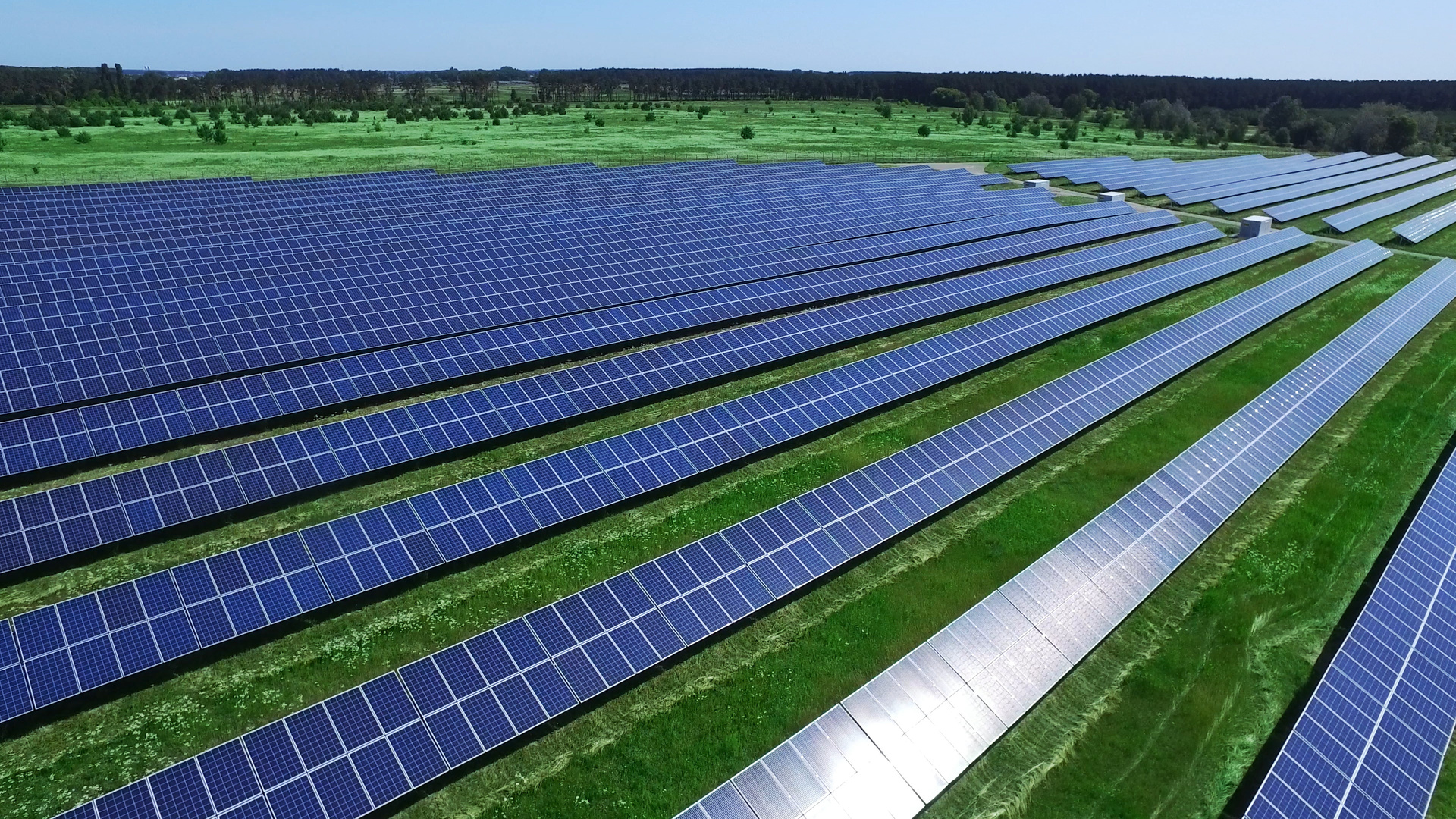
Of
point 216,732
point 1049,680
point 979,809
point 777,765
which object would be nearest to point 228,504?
point 216,732

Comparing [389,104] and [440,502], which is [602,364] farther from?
[389,104]

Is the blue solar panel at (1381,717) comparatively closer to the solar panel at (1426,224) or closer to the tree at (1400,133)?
the solar panel at (1426,224)

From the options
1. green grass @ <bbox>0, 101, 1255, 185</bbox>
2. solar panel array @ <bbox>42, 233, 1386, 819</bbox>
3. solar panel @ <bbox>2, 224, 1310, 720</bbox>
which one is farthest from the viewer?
green grass @ <bbox>0, 101, 1255, 185</bbox>

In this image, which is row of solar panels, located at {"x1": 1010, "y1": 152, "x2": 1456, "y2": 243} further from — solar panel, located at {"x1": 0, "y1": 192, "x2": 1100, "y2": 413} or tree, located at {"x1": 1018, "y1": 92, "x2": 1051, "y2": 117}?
tree, located at {"x1": 1018, "y1": 92, "x2": 1051, "y2": 117}

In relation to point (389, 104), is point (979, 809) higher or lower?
lower

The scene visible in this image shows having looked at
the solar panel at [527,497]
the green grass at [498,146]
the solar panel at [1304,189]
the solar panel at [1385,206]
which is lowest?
the solar panel at [527,497]

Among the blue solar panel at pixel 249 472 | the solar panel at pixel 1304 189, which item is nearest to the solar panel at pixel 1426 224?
the solar panel at pixel 1304 189

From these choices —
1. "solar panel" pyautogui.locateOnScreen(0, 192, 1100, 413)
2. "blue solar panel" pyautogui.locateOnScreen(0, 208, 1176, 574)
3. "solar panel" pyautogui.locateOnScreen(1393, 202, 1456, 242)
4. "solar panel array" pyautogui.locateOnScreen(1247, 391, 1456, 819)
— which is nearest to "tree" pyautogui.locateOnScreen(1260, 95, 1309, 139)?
"solar panel" pyautogui.locateOnScreen(1393, 202, 1456, 242)
